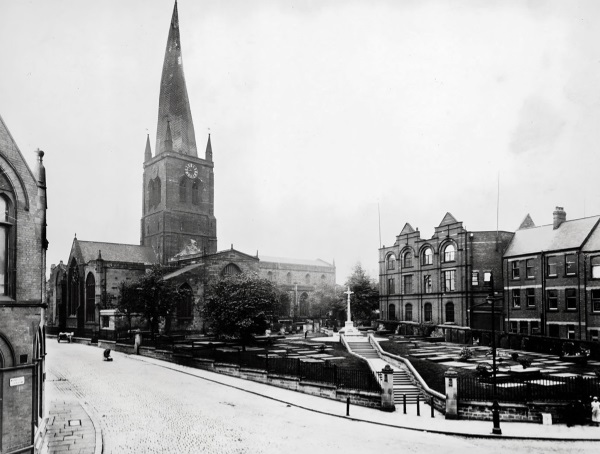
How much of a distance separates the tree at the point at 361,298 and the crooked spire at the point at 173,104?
2854cm

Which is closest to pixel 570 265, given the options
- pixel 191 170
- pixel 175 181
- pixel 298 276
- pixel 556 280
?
pixel 556 280

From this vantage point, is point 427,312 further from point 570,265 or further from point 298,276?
point 298,276

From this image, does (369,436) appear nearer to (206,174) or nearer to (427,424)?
(427,424)

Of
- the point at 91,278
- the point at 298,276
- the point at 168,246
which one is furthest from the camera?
the point at 298,276

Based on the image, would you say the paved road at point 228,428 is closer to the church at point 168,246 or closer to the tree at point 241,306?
the tree at point 241,306

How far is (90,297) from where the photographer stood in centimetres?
6116

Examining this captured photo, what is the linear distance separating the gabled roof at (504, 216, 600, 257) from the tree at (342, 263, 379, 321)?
22420 millimetres

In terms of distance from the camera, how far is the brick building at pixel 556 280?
125 feet

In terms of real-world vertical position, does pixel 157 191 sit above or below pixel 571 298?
above

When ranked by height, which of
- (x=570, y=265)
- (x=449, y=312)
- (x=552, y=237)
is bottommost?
(x=449, y=312)

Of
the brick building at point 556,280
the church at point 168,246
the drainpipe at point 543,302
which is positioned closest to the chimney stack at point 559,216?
the brick building at point 556,280

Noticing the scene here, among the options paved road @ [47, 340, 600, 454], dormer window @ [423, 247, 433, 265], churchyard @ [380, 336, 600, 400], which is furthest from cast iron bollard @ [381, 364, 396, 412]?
dormer window @ [423, 247, 433, 265]

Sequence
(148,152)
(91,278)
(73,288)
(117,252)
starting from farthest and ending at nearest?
1. (148,152)
2. (117,252)
3. (73,288)
4. (91,278)

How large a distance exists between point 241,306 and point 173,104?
40.8 meters
